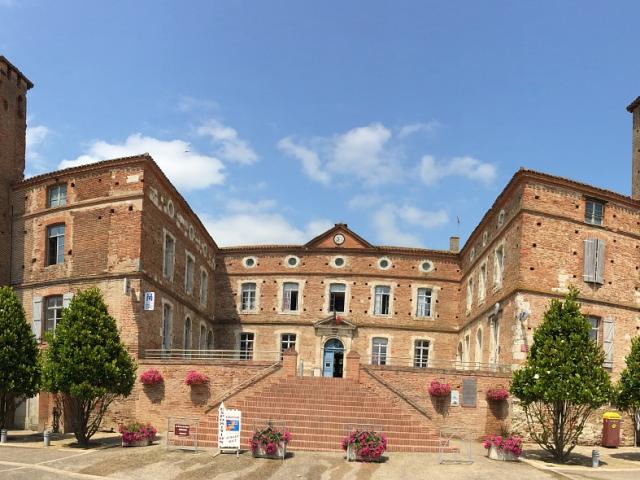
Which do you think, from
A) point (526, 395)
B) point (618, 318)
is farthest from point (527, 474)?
point (618, 318)

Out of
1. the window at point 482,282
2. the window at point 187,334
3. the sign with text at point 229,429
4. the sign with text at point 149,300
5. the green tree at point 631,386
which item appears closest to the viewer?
the sign with text at point 229,429

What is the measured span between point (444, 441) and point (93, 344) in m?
10.5

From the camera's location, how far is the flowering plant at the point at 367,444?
54.0 feet

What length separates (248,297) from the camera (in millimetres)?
35875

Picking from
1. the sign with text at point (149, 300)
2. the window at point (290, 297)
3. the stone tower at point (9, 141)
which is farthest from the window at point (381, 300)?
the stone tower at point (9, 141)

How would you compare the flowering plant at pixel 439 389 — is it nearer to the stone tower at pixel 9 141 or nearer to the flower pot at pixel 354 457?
the flower pot at pixel 354 457

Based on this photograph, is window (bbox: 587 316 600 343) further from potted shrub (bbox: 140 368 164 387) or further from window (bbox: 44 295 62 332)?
window (bbox: 44 295 62 332)

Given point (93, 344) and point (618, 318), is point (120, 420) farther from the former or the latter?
point (618, 318)

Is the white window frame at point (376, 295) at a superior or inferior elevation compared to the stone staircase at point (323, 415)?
superior

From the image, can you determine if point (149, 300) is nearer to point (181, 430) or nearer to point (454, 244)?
point (181, 430)

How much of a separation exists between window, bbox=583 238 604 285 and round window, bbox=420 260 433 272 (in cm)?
1203

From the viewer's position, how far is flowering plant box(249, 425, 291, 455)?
16594 millimetres

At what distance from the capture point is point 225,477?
47.1 ft

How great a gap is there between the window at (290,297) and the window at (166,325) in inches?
389
